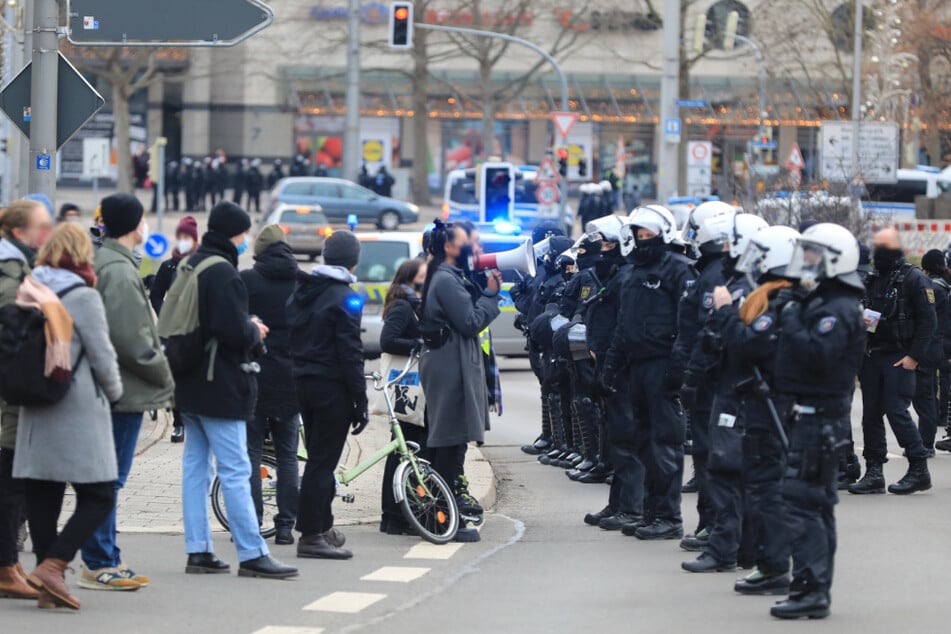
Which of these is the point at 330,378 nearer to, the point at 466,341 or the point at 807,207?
the point at 466,341

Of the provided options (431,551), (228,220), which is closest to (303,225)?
(431,551)

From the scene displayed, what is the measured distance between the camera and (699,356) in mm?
9266

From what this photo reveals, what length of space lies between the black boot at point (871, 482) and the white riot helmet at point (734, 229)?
11.9ft

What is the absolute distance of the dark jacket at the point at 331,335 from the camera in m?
9.32

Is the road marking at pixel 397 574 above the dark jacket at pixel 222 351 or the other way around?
the other way around

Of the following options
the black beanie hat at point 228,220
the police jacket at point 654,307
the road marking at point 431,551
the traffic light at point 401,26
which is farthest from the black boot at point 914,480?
the traffic light at point 401,26

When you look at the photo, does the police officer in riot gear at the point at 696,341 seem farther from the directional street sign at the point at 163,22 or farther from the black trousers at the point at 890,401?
the directional street sign at the point at 163,22

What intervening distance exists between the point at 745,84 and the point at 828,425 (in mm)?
54481

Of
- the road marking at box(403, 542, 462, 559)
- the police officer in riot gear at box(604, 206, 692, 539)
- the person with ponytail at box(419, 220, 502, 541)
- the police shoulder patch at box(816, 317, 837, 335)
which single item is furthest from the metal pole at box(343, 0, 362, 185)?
the police shoulder patch at box(816, 317, 837, 335)

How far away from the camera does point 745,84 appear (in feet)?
201

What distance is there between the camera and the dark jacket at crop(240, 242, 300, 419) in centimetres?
988

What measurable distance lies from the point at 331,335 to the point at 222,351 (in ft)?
3.25

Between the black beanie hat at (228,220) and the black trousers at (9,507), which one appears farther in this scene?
the black beanie hat at (228,220)

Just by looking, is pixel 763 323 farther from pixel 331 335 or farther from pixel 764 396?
pixel 331 335
